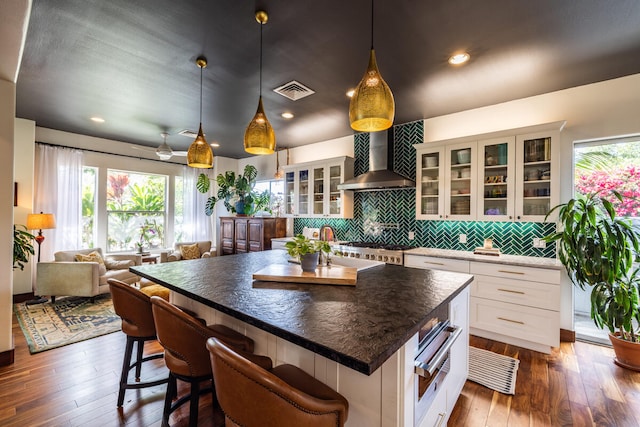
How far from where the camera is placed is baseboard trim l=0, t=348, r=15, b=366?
97.7 inches

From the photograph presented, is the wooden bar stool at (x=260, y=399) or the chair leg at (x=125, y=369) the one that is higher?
the wooden bar stool at (x=260, y=399)

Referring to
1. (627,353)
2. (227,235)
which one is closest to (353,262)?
(627,353)

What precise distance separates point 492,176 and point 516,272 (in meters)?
1.16

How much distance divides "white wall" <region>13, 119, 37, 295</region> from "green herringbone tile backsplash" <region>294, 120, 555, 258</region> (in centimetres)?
476

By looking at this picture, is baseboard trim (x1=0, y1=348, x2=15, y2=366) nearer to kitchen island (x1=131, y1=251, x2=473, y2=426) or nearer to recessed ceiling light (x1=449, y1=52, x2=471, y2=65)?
kitchen island (x1=131, y1=251, x2=473, y2=426)

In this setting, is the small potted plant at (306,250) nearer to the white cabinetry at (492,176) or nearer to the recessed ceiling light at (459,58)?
the recessed ceiling light at (459,58)

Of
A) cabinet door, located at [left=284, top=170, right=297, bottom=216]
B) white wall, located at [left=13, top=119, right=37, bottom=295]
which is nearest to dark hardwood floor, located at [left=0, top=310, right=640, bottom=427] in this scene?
white wall, located at [left=13, top=119, right=37, bottom=295]

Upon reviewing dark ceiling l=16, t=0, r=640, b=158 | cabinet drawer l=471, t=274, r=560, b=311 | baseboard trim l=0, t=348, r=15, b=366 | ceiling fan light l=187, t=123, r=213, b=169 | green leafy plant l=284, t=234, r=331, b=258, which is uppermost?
dark ceiling l=16, t=0, r=640, b=158

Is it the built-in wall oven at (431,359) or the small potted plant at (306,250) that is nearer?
the built-in wall oven at (431,359)

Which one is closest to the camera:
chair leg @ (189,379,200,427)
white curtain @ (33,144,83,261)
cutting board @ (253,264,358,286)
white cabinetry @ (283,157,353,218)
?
chair leg @ (189,379,200,427)

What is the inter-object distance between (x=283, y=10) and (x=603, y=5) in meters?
2.10

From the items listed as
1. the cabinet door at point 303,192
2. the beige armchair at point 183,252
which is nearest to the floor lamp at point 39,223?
the beige armchair at point 183,252

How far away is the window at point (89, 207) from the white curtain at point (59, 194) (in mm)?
252

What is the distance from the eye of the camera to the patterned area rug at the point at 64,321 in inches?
117
